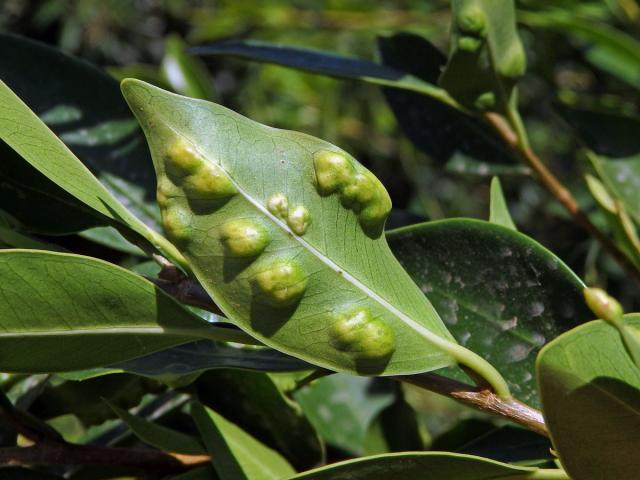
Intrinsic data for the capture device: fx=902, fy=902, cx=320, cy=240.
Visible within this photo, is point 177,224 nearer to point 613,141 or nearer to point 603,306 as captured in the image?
point 603,306

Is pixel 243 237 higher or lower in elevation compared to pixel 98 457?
higher

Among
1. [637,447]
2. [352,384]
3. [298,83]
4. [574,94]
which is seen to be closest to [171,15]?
[298,83]

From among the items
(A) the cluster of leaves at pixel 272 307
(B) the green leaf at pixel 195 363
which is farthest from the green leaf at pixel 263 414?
(B) the green leaf at pixel 195 363

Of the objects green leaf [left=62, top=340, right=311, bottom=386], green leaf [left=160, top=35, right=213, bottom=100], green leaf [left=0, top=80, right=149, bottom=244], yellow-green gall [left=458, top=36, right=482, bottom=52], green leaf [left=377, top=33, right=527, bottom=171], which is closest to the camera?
green leaf [left=0, top=80, right=149, bottom=244]

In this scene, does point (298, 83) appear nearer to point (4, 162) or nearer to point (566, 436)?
point (4, 162)

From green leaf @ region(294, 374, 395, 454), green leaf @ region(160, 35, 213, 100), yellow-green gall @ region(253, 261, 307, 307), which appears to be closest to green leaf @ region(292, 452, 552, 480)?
yellow-green gall @ region(253, 261, 307, 307)

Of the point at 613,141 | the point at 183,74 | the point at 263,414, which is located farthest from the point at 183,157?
the point at 183,74

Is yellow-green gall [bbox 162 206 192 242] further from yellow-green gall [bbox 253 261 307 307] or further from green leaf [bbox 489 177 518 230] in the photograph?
green leaf [bbox 489 177 518 230]
